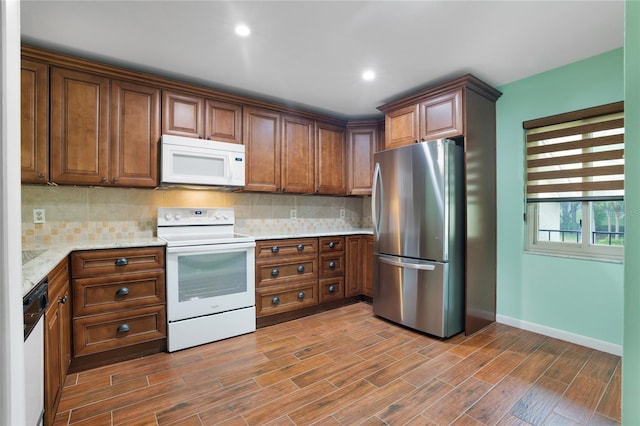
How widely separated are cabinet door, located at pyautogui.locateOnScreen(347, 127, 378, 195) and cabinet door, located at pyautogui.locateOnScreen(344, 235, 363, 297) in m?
0.67

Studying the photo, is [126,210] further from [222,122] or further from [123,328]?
[222,122]

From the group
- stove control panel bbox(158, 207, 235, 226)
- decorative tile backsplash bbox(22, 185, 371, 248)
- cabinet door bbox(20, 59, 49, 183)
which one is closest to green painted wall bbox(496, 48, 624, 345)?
decorative tile backsplash bbox(22, 185, 371, 248)

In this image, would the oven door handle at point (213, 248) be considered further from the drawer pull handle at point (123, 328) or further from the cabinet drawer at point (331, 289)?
the cabinet drawer at point (331, 289)

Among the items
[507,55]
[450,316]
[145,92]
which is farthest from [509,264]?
[145,92]

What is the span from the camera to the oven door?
2.49 m

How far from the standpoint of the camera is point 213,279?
269cm

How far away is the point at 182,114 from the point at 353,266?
2.46m

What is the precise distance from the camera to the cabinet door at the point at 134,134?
254 centimetres

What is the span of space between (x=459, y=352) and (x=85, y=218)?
333 cm

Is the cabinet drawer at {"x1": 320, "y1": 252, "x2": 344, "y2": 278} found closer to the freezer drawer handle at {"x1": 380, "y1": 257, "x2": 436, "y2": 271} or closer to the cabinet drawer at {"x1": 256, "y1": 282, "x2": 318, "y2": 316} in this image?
the cabinet drawer at {"x1": 256, "y1": 282, "x2": 318, "y2": 316}

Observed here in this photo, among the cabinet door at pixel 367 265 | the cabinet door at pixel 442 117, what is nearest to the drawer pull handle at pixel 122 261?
the cabinet door at pixel 367 265

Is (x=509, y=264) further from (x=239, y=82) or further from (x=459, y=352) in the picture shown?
(x=239, y=82)

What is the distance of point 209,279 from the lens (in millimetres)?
2670

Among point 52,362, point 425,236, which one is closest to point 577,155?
point 425,236
